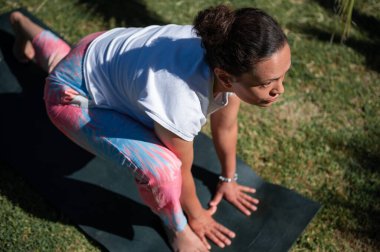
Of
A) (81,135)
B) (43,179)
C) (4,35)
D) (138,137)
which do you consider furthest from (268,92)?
(4,35)

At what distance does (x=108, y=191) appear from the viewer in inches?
109

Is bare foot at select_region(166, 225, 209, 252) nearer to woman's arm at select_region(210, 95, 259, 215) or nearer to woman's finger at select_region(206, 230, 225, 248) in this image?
woman's finger at select_region(206, 230, 225, 248)

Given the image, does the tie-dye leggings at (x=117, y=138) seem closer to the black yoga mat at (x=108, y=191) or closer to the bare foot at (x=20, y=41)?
the black yoga mat at (x=108, y=191)

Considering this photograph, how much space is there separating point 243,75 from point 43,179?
5.39ft

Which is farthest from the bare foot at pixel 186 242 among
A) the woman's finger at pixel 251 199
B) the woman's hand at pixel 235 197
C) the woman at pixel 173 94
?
the woman's finger at pixel 251 199

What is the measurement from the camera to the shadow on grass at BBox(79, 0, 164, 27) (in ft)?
12.7

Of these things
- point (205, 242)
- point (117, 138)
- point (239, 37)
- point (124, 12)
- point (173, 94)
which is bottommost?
point (205, 242)

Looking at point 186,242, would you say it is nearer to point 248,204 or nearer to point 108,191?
point 248,204

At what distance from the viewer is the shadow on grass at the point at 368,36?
3559 mm

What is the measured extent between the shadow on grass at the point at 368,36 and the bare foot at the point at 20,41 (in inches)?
86.7

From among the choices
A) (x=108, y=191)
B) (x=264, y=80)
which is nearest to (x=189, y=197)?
(x=108, y=191)

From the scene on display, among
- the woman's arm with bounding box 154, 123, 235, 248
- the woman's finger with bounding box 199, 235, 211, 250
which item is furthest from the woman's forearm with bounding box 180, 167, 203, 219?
the woman's finger with bounding box 199, 235, 211, 250

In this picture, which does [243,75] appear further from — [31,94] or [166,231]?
[31,94]

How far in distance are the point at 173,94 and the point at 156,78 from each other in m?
0.11
